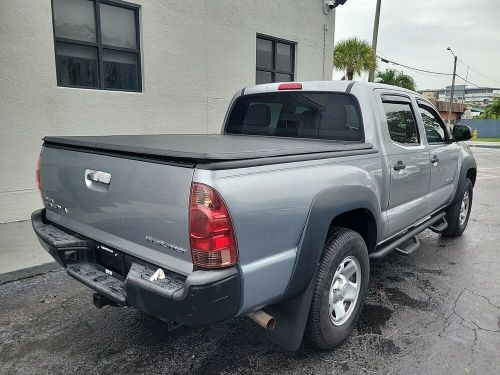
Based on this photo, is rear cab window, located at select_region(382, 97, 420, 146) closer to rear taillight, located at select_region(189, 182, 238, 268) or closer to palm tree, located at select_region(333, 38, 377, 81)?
rear taillight, located at select_region(189, 182, 238, 268)

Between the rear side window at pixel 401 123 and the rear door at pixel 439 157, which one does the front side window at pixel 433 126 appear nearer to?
the rear door at pixel 439 157

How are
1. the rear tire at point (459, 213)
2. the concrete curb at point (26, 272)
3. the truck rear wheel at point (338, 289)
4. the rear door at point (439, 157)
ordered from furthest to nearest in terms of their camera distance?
the rear tire at point (459, 213) → the rear door at point (439, 157) → the concrete curb at point (26, 272) → the truck rear wheel at point (338, 289)

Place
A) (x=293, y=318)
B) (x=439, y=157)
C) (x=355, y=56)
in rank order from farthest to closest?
1. (x=355, y=56)
2. (x=439, y=157)
3. (x=293, y=318)

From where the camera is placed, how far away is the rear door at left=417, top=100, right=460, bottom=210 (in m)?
4.32

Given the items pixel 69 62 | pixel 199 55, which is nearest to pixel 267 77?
pixel 199 55

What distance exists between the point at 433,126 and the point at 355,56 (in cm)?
1728

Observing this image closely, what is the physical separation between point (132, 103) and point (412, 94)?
4716 mm

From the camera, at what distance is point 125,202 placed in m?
2.30

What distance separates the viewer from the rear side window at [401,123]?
3.65 metres

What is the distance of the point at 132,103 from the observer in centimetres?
701

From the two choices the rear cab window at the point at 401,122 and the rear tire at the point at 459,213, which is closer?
the rear cab window at the point at 401,122

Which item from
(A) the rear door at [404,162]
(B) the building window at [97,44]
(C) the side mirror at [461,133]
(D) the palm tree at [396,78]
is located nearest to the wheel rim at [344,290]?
(A) the rear door at [404,162]

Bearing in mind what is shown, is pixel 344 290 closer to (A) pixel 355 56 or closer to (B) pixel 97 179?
(B) pixel 97 179

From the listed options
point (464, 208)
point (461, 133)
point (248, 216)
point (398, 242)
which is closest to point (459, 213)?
point (464, 208)
